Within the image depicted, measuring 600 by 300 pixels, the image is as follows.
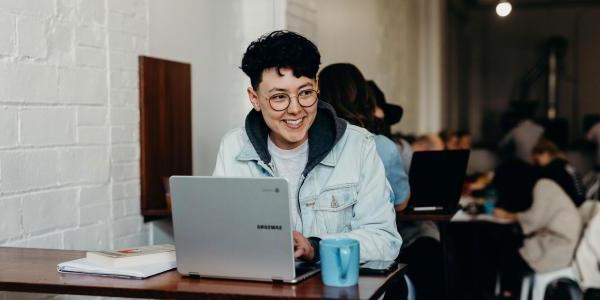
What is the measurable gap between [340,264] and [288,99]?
0.59 meters

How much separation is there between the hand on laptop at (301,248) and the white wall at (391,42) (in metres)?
2.34

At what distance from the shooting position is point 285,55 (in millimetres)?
1987

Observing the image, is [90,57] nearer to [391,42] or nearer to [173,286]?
[173,286]

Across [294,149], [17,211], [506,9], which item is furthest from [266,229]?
[506,9]

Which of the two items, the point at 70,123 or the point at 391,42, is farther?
the point at 391,42

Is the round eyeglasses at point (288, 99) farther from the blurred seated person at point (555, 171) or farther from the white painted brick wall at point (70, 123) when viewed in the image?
the blurred seated person at point (555, 171)

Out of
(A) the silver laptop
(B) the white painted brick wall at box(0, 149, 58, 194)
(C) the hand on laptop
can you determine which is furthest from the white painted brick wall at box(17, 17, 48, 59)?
(C) the hand on laptop

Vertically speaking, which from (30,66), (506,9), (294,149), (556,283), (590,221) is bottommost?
(556,283)

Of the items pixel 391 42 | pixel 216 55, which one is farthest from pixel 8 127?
pixel 391 42

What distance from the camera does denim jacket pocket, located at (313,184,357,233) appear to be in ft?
6.77

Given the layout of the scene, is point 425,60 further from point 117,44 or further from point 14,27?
point 14,27

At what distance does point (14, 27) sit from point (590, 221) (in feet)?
10.3

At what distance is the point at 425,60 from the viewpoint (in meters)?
8.66

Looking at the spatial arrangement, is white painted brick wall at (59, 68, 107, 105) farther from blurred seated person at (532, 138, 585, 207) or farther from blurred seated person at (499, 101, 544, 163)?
blurred seated person at (499, 101, 544, 163)
